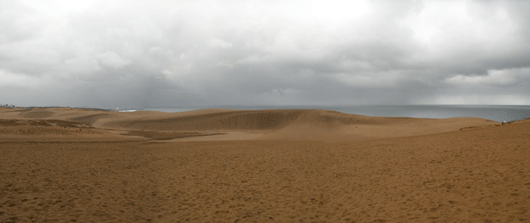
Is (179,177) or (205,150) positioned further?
(205,150)

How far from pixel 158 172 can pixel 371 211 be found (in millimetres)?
10005

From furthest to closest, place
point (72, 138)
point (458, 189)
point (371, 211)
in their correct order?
1. point (72, 138)
2. point (458, 189)
3. point (371, 211)

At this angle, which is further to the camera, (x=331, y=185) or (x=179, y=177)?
(x=179, y=177)

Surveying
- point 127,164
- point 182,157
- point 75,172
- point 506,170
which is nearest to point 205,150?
point 182,157

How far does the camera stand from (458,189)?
827cm

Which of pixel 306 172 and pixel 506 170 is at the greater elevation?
pixel 506 170

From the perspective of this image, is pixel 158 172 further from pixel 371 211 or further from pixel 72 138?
pixel 72 138

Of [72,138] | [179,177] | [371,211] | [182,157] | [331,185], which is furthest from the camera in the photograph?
[72,138]

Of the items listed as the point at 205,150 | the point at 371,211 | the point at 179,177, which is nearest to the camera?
the point at 371,211

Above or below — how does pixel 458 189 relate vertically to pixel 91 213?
above

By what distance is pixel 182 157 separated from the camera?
16.4 m

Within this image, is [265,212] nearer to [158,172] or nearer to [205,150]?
[158,172]

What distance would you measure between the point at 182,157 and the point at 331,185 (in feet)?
→ 32.5

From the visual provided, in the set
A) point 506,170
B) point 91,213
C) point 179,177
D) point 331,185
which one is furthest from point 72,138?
point 506,170
